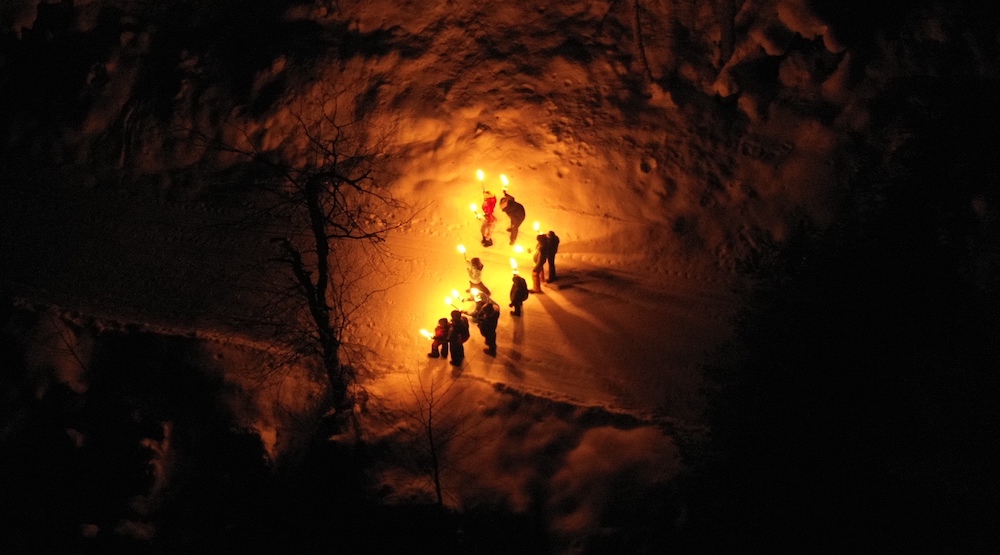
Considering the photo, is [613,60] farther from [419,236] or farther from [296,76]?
[296,76]

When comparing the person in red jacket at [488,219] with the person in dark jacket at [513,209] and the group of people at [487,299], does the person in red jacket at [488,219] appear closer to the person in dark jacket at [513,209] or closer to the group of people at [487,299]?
the group of people at [487,299]

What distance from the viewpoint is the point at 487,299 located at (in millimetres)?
11219

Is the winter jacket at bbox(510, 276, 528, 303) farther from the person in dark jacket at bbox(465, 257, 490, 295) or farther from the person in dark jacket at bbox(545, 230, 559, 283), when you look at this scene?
the person in dark jacket at bbox(545, 230, 559, 283)

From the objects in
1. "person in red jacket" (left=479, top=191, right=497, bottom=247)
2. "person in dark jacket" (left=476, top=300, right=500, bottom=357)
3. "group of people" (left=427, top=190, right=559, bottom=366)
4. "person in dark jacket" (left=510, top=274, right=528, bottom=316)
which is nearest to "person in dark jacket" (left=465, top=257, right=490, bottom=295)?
"group of people" (left=427, top=190, right=559, bottom=366)

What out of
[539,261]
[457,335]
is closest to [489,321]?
[457,335]

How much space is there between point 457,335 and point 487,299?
0.89 m

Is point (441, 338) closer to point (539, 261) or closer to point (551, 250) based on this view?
point (539, 261)

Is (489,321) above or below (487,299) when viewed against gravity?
below

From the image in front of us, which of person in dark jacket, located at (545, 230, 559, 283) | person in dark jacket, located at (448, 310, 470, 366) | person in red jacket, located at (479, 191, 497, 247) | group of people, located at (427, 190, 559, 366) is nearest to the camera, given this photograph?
person in dark jacket, located at (448, 310, 470, 366)

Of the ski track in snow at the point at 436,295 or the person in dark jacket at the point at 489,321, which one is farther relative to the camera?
the ski track in snow at the point at 436,295

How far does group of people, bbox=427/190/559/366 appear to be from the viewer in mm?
10867

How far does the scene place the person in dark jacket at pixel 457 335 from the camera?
10.7 metres

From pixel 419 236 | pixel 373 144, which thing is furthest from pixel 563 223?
pixel 373 144

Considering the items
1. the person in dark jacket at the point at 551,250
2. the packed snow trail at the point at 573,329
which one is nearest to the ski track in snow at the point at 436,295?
the packed snow trail at the point at 573,329
